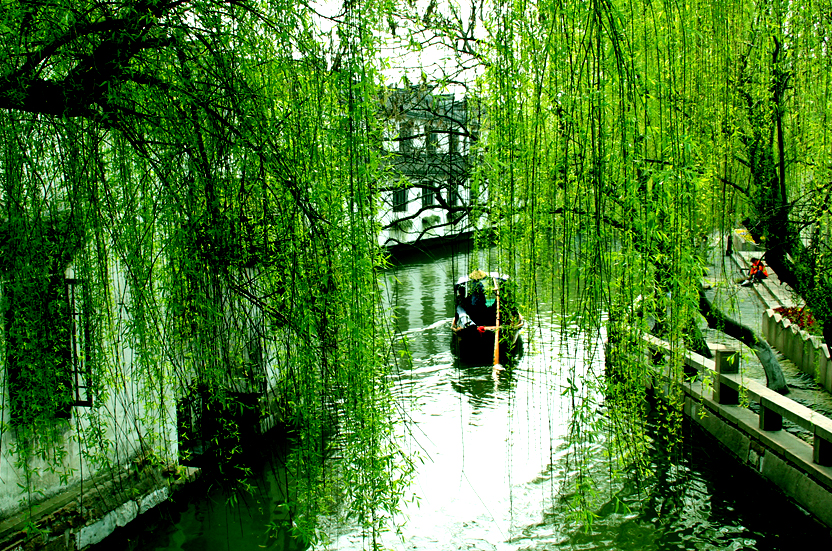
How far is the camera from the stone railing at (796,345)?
19.9ft

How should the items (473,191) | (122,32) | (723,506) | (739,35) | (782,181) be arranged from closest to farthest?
(122,32) < (473,191) < (739,35) < (782,181) < (723,506)

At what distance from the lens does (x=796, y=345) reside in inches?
281

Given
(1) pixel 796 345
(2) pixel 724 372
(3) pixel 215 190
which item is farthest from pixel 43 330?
(1) pixel 796 345

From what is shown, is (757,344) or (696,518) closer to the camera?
(696,518)

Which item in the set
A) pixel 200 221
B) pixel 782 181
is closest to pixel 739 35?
pixel 782 181

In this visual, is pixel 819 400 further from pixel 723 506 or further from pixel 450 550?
pixel 450 550

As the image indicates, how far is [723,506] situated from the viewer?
182 inches

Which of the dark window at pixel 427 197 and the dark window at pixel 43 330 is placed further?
the dark window at pixel 427 197

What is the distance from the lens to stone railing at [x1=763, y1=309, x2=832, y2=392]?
19.9ft

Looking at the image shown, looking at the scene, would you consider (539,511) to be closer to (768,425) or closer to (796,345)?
(768,425)

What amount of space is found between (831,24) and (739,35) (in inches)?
29.4

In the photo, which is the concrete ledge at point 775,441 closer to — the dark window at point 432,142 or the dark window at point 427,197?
the dark window at point 427,197

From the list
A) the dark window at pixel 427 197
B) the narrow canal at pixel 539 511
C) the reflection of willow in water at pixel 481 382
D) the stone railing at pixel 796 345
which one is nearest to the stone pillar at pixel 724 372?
the narrow canal at pixel 539 511

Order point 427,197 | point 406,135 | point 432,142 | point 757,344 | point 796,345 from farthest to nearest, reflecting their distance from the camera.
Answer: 1. point 796,345
2. point 757,344
3. point 406,135
4. point 427,197
5. point 432,142
